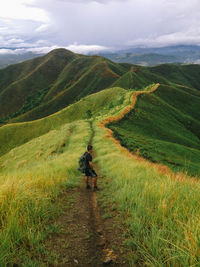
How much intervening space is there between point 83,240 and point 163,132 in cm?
3889

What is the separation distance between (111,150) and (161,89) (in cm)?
6347

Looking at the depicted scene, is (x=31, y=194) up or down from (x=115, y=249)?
up

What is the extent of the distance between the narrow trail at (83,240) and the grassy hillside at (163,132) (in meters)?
12.1

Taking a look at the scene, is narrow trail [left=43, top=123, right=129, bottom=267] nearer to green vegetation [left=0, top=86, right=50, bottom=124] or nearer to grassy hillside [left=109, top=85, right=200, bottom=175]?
grassy hillside [left=109, top=85, right=200, bottom=175]

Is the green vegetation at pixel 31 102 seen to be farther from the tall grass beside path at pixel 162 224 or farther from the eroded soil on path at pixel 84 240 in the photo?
Result: the tall grass beside path at pixel 162 224

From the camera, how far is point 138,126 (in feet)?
127

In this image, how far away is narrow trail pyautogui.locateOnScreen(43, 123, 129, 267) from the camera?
3.77 m

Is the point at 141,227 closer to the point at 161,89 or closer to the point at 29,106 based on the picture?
the point at 161,89

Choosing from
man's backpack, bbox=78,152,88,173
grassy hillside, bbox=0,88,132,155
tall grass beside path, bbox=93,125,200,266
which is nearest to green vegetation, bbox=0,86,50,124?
grassy hillside, bbox=0,88,132,155

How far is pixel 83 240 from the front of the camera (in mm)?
4480

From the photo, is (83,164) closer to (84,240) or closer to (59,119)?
(84,240)

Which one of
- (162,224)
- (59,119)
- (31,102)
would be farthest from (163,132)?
(31,102)

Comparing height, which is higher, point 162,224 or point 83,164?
point 162,224

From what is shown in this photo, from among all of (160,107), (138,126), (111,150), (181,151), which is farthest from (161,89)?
(111,150)
